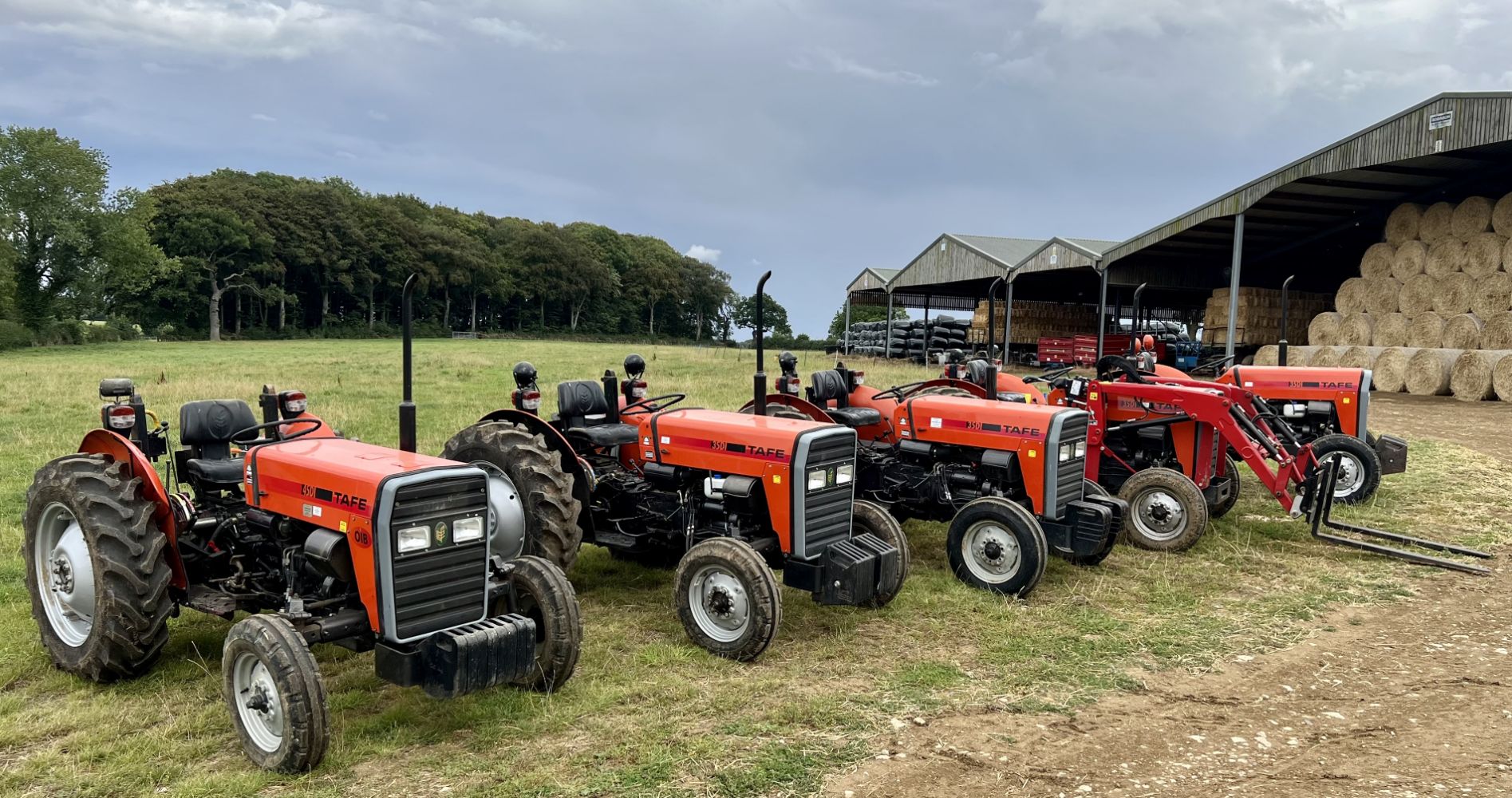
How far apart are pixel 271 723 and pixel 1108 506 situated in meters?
4.91

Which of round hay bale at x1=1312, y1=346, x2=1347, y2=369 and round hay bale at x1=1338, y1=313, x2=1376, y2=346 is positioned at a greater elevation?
round hay bale at x1=1338, y1=313, x2=1376, y2=346

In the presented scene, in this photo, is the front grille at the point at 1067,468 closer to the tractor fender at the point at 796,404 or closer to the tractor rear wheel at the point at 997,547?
the tractor rear wheel at the point at 997,547

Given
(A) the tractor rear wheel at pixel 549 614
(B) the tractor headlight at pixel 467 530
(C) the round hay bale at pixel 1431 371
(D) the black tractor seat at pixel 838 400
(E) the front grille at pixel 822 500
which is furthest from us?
(C) the round hay bale at pixel 1431 371

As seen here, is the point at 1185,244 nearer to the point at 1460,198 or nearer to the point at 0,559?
the point at 1460,198

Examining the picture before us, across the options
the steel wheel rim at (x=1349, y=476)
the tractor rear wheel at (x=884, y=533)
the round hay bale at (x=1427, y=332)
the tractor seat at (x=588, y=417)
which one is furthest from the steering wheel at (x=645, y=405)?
the round hay bale at (x=1427, y=332)

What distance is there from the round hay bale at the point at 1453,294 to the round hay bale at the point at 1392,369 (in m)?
0.99

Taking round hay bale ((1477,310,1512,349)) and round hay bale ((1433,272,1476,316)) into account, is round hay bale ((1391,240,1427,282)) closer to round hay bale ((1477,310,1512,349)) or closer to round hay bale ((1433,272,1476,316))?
round hay bale ((1433,272,1476,316))

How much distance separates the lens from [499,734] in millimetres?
3795

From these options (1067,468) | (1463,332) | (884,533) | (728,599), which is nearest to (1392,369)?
(1463,332)

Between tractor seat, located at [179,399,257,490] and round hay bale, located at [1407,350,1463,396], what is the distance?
19.2 meters

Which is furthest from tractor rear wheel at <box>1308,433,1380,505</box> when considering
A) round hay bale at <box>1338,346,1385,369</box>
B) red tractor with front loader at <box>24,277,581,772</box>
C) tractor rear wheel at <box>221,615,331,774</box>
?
round hay bale at <box>1338,346,1385,369</box>

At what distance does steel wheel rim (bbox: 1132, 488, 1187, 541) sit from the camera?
714cm

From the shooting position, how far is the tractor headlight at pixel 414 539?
11.8 feet

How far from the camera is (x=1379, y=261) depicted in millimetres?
20031
